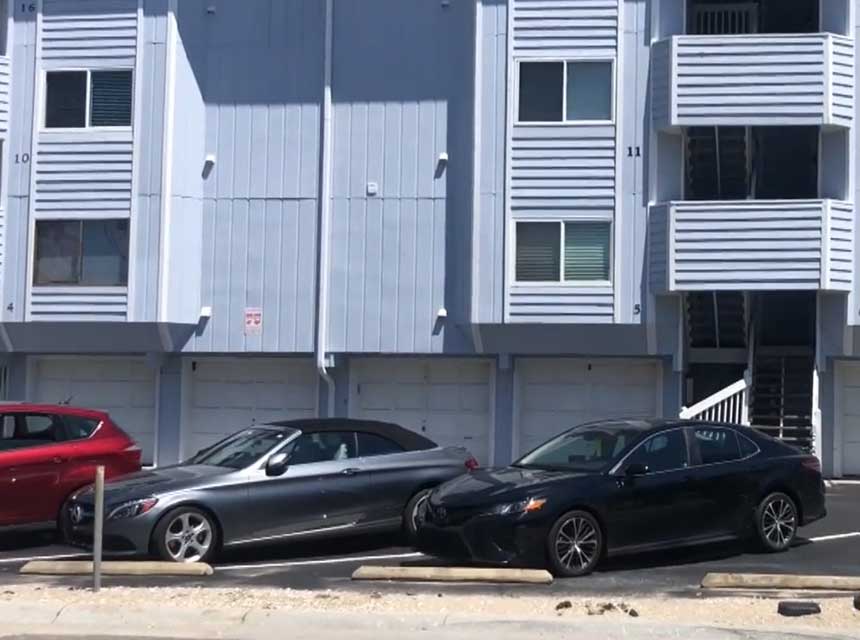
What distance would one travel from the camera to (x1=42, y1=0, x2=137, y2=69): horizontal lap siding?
2289 centimetres

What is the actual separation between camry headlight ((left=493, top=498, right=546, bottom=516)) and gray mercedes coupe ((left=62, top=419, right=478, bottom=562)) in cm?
146

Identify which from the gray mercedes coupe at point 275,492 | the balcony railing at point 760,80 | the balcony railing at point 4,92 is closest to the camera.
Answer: the gray mercedes coupe at point 275,492

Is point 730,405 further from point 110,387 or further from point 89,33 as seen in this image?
point 89,33

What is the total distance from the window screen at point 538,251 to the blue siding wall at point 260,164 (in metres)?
3.48

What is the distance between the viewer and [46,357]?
24281mm

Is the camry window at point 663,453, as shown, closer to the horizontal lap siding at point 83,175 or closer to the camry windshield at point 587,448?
the camry windshield at point 587,448

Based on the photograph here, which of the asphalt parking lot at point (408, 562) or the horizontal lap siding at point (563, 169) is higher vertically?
the horizontal lap siding at point (563, 169)

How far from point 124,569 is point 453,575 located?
295 centimetres

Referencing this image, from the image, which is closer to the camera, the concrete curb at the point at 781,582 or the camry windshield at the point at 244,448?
the concrete curb at the point at 781,582

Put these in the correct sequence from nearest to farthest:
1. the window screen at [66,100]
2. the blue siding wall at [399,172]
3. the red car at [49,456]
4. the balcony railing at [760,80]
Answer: the red car at [49,456] < the balcony railing at [760,80] < the blue siding wall at [399,172] < the window screen at [66,100]

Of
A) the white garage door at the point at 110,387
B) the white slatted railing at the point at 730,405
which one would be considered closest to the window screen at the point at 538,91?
the white slatted railing at the point at 730,405

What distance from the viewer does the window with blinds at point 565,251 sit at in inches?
854

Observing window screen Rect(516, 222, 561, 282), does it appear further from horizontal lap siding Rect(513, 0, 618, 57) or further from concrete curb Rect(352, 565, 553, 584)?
concrete curb Rect(352, 565, 553, 584)

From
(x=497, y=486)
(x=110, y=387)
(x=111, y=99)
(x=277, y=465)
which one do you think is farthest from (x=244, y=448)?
(x=111, y=99)
